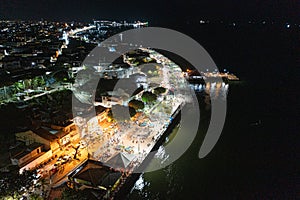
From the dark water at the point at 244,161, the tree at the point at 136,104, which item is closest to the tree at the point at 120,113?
the tree at the point at 136,104

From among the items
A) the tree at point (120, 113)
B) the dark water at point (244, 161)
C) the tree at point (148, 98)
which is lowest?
the dark water at point (244, 161)

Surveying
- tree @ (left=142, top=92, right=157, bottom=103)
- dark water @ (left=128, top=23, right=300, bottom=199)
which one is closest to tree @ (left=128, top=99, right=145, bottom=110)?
tree @ (left=142, top=92, right=157, bottom=103)

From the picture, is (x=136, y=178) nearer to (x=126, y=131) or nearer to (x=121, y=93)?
(x=126, y=131)

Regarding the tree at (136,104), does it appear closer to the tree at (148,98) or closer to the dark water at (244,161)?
the tree at (148,98)

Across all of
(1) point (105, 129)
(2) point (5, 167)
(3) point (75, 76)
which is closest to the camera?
(2) point (5, 167)

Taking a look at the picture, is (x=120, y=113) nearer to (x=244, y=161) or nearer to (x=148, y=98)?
(x=148, y=98)

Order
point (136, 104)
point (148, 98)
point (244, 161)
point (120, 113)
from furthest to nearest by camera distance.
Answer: point (148, 98), point (136, 104), point (120, 113), point (244, 161)

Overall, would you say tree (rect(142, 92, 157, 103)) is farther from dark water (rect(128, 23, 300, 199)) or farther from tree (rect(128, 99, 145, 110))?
dark water (rect(128, 23, 300, 199))

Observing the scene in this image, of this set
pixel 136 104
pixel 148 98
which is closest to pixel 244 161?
pixel 136 104

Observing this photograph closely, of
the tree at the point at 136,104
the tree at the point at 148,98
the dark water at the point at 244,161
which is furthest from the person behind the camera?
the tree at the point at 148,98

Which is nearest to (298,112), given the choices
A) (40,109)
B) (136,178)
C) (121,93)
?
(121,93)

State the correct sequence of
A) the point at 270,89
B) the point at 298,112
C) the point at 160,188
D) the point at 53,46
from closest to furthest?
the point at 160,188 < the point at 298,112 < the point at 270,89 < the point at 53,46
